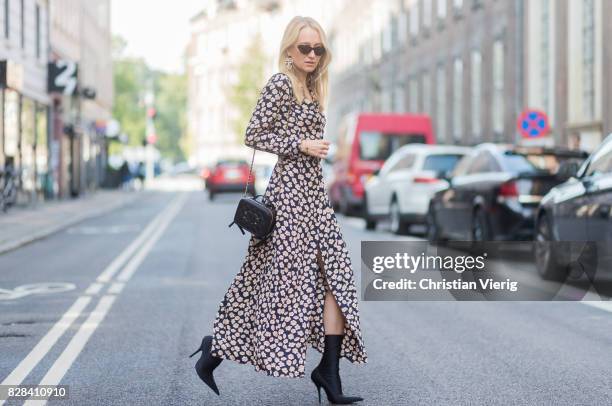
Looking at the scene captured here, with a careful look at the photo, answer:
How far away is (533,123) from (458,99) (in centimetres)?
1645

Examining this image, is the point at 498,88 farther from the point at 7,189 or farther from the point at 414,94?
the point at 7,189

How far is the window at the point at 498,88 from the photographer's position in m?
33.8

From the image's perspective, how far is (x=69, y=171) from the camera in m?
45.8

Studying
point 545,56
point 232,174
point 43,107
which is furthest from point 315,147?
point 232,174

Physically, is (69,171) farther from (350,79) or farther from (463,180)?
(463,180)

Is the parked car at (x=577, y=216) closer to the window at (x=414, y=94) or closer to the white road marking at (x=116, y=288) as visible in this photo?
the white road marking at (x=116, y=288)

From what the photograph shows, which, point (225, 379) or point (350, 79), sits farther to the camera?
point (350, 79)

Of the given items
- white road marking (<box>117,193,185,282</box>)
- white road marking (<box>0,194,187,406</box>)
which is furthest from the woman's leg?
white road marking (<box>117,193,185,282</box>)

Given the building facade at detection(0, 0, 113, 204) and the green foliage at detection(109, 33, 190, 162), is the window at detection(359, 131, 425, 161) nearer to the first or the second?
the building facade at detection(0, 0, 113, 204)

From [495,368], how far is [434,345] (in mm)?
995

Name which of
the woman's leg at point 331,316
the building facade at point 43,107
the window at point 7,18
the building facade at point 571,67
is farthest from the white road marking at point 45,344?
the window at point 7,18

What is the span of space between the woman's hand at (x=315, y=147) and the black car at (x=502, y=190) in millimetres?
8617

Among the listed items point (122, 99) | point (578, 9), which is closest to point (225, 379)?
point (578, 9)

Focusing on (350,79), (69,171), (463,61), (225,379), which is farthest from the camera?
(350,79)
